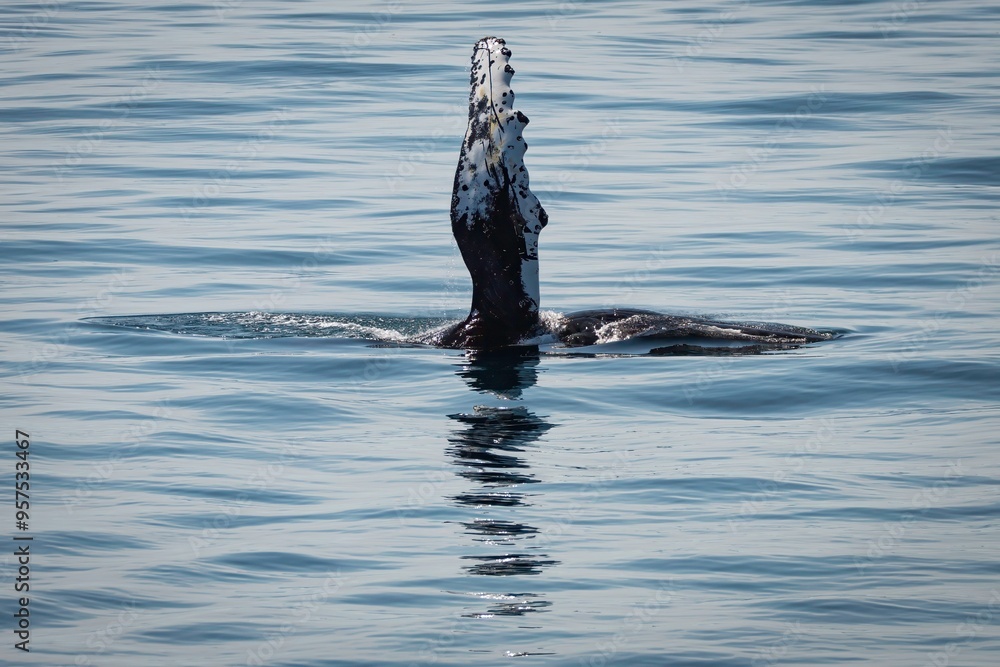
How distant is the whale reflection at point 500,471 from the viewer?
307 inches

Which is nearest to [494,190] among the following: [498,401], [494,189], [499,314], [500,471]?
[494,189]

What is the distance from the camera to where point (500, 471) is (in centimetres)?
955

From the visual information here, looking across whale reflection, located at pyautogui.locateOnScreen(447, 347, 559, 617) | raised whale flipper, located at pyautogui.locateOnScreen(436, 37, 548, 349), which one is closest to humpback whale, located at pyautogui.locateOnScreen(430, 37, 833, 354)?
raised whale flipper, located at pyautogui.locateOnScreen(436, 37, 548, 349)

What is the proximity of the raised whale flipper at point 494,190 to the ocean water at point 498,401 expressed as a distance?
0.76 metres

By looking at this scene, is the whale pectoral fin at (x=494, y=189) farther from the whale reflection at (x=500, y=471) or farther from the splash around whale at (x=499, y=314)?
the whale reflection at (x=500, y=471)

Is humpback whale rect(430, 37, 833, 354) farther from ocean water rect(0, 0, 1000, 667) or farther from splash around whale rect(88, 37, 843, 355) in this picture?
ocean water rect(0, 0, 1000, 667)

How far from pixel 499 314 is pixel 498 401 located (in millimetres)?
1341

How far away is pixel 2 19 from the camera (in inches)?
1815

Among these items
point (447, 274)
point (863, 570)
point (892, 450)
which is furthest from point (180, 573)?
point (447, 274)

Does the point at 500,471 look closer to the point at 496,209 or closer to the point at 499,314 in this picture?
the point at 496,209

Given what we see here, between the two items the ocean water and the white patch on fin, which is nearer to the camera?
the ocean water

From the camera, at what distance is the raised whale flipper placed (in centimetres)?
1197

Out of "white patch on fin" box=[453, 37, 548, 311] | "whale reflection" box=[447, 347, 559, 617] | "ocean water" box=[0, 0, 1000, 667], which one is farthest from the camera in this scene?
"white patch on fin" box=[453, 37, 548, 311]

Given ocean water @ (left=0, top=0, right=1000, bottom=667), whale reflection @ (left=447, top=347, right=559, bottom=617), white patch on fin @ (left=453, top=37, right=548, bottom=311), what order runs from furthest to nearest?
white patch on fin @ (left=453, top=37, right=548, bottom=311), whale reflection @ (left=447, top=347, right=559, bottom=617), ocean water @ (left=0, top=0, right=1000, bottom=667)
